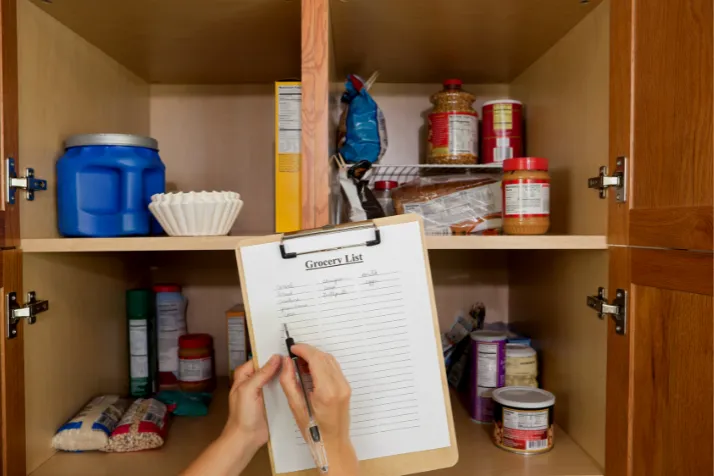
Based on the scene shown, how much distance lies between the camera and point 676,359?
779 mm

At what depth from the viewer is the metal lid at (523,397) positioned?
105 cm

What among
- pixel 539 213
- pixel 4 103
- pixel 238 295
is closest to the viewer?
pixel 4 103

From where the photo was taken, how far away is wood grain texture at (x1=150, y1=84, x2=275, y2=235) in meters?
1.51

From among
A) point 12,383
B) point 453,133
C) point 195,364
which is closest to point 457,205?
point 453,133

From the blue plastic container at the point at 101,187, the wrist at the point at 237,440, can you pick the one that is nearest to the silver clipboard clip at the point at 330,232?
the wrist at the point at 237,440

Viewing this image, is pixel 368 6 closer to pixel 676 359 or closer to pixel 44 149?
pixel 44 149

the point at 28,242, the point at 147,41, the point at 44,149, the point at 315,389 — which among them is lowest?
the point at 315,389

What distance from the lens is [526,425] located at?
1058mm

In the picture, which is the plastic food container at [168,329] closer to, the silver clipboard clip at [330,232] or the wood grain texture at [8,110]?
the wood grain texture at [8,110]

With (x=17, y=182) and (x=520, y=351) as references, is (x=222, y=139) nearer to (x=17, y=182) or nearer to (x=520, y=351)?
(x=17, y=182)

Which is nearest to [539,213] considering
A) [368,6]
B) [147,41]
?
[368,6]

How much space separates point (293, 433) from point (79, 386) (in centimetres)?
56

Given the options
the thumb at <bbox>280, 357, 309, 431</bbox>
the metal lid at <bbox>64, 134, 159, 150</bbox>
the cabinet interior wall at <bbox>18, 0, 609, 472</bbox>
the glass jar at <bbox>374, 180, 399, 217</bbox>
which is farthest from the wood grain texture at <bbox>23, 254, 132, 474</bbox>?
the glass jar at <bbox>374, 180, 399, 217</bbox>

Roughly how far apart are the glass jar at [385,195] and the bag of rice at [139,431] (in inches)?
24.2
